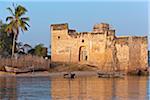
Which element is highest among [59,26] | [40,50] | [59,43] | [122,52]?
[59,26]

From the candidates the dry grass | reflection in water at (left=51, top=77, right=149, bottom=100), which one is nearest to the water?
reflection in water at (left=51, top=77, right=149, bottom=100)

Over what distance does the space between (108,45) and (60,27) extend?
673cm

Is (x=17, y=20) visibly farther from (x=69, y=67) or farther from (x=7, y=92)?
(x=7, y=92)

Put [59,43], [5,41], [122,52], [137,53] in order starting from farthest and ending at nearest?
[5,41] → [59,43] → [137,53] → [122,52]

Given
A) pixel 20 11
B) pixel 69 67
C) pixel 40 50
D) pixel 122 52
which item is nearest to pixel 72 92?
pixel 69 67

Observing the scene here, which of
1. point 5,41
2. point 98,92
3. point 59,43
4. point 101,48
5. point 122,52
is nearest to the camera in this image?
point 98,92

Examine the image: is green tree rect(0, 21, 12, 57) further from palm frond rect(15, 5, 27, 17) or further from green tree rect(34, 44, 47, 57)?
palm frond rect(15, 5, 27, 17)

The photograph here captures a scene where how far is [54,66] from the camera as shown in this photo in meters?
44.7

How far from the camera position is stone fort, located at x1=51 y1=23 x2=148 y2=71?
158 feet

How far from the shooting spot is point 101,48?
48.7 m

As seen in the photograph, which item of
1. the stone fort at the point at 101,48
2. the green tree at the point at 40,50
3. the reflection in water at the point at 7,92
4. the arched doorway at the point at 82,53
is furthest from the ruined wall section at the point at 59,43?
the reflection in water at the point at 7,92

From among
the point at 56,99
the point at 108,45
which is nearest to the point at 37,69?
the point at 108,45

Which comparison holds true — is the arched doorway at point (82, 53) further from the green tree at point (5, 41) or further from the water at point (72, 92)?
the water at point (72, 92)

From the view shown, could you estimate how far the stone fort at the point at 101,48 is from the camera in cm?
4803
